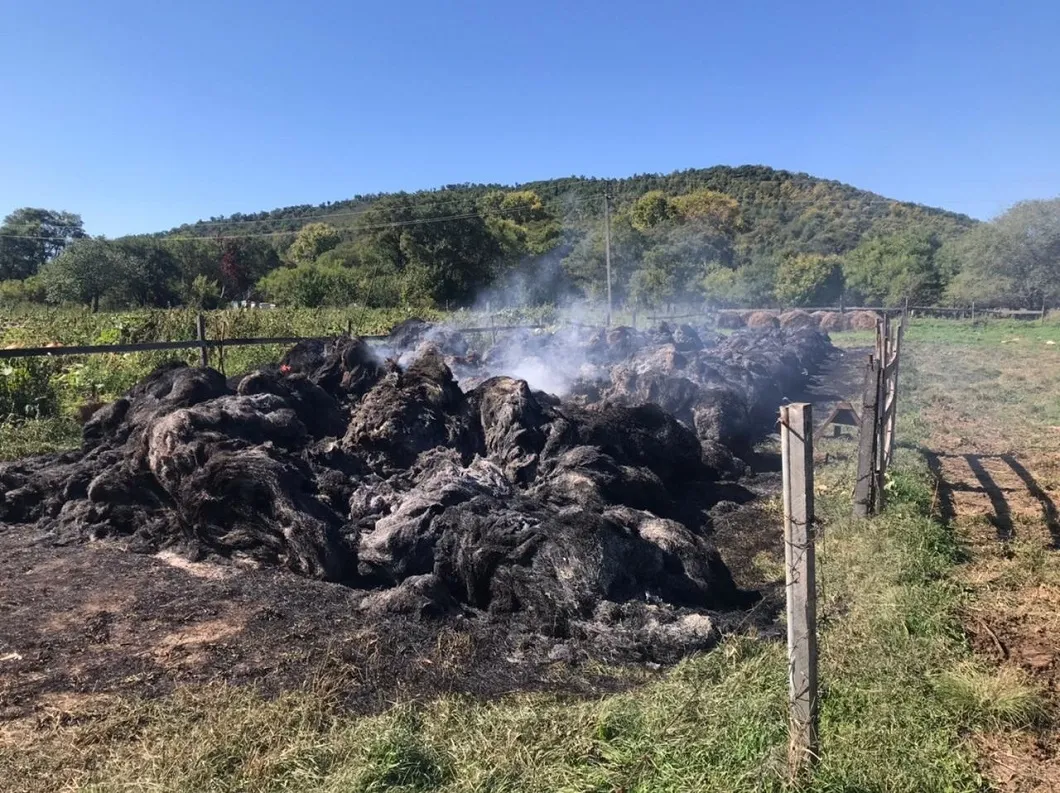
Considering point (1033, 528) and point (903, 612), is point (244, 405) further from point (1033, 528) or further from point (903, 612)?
point (1033, 528)

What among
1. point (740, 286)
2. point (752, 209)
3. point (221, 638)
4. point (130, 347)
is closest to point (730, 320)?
point (740, 286)

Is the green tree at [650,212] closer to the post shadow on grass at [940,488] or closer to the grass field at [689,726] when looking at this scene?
the post shadow on grass at [940,488]

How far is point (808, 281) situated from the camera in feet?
173

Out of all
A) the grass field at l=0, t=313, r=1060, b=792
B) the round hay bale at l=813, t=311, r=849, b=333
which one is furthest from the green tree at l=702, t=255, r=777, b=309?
the grass field at l=0, t=313, r=1060, b=792

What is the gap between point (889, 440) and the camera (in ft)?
28.2

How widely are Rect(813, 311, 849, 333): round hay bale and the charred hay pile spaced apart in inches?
1048

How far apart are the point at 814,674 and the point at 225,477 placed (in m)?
5.60

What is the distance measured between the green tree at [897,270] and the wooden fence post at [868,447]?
4439 cm

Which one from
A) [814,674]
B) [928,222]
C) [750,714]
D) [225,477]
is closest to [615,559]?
[750,714]

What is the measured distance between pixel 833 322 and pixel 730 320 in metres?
4.97

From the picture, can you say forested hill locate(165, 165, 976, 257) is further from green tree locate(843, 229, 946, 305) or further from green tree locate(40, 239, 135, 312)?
green tree locate(40, 239, 135, 312)

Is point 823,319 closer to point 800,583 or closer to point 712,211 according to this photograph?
point 800,583

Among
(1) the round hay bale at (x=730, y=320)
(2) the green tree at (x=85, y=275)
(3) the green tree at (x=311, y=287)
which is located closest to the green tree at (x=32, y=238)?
(2) the green tree at (x=85, y=275)

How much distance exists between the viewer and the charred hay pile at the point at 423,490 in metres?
5.63
